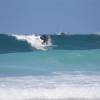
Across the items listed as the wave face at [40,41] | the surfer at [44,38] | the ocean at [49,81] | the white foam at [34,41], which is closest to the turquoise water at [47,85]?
the ocean at [49,81]

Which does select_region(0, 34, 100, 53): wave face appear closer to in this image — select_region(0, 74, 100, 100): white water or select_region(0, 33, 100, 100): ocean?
select_region(0, 33, 100, 100): ocean

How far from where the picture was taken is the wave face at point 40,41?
16.7 m

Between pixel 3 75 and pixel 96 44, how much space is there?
9.41m

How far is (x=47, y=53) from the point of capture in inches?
579

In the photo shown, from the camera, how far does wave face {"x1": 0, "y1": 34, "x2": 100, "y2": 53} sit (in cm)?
1669

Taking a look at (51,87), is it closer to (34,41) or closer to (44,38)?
(44,38)

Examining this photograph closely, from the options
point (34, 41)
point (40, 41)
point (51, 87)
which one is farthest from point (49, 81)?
point (34, 41)

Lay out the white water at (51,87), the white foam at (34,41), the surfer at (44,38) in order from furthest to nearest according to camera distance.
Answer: the surfer at (44,38) < the white foam at (34,41) < the white water at (51,87)

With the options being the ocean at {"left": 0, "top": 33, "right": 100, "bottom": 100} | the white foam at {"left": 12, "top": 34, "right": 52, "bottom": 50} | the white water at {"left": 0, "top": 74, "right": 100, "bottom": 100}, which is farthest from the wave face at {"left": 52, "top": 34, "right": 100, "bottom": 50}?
the white water at {"left": 0, "top": 74, "right": 100, "bottom": 100}

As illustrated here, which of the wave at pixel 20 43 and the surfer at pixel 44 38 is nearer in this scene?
the surfer at pixel 44 38

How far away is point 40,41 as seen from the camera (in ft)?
53.9

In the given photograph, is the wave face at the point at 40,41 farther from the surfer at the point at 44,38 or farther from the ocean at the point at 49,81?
the ocean at the point at 49,81

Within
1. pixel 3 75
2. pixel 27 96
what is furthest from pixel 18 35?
pixel 27 96

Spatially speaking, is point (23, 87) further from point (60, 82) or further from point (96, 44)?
point (96, 44)
